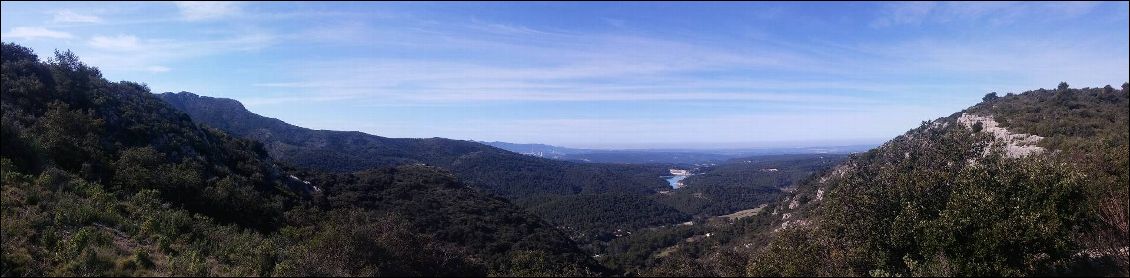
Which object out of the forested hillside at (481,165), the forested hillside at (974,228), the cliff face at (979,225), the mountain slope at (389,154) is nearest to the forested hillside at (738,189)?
the forested hillside at (481,165)

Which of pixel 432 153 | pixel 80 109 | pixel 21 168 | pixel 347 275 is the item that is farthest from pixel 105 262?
pixel 432 153

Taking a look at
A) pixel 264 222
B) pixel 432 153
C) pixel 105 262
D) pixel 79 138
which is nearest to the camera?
pixel 105 262

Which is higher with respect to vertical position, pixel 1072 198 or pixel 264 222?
pixel 1072 198

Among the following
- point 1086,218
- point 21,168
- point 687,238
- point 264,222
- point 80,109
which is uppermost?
point 80,109

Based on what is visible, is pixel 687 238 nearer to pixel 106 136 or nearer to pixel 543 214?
pixel 543 214

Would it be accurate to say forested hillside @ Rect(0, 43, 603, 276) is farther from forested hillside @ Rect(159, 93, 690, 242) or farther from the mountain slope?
the mountain slope

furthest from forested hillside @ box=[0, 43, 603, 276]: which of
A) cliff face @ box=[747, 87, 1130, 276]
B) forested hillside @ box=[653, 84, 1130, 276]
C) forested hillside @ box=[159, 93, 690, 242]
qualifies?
forested hillside @ box=[159, 93, 690, 242]

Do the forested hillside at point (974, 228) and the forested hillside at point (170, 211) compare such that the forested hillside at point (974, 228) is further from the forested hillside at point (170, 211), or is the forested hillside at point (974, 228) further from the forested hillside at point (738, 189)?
the forested hillside at point (738, 189)

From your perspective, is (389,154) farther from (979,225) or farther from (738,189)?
(979,225)
